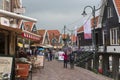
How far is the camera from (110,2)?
50156 mm

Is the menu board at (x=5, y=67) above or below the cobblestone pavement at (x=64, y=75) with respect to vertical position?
above

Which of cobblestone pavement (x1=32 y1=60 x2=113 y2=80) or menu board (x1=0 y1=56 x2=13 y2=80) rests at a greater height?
menu board (x1=0 y1=56 x2=13 y2=80)

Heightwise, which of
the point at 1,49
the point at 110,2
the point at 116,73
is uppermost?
the point at 110,2

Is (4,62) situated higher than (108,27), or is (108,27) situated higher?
(108,27)

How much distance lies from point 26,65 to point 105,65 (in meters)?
34.8

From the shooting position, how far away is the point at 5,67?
39.5ft

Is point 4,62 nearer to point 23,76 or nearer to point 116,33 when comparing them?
point 23,76

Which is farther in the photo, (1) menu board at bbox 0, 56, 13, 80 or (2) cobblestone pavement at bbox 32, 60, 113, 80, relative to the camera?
(2) cobblestone pavement at bbox 32, 60, 113, 80

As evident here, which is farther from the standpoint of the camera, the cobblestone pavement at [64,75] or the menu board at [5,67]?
the cobblestone pavement at [64,75]

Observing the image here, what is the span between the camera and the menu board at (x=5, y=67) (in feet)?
38.9

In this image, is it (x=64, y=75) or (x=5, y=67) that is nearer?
(x=5, y=67)

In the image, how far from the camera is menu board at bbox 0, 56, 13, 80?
11844 mm

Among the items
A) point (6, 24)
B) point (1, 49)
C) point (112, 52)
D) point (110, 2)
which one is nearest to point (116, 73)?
point (112, 52)

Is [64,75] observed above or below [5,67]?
below
